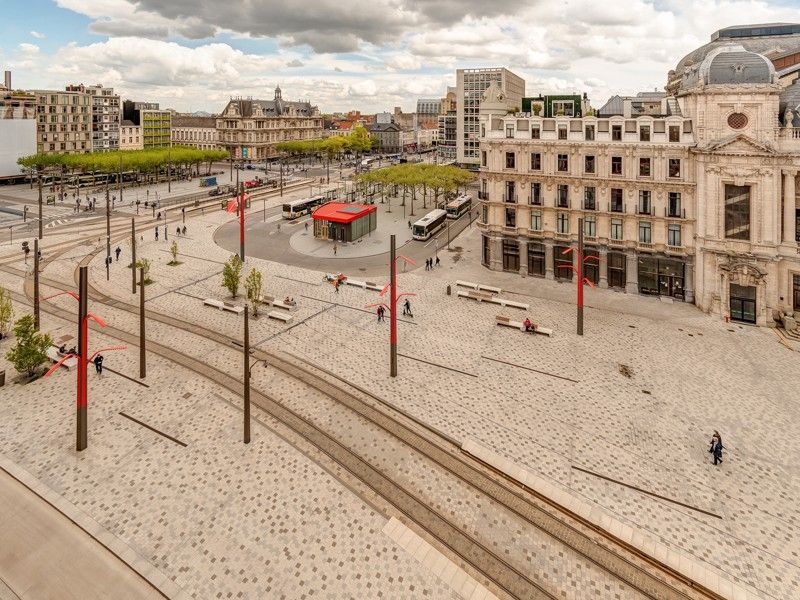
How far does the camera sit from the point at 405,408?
1163 inches

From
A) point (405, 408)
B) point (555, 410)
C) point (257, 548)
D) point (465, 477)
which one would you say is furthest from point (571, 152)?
point (257, 548)

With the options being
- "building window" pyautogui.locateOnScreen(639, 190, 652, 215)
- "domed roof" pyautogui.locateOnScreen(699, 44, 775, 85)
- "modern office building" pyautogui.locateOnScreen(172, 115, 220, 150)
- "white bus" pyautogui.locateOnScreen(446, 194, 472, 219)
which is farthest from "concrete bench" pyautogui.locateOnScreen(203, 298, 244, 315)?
"modern office building" pyautogui.locateOnScreen(172, 115, 220, 150)

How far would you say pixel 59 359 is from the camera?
1352 inches

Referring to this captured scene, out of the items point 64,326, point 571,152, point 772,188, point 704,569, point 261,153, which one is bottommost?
point 704,569

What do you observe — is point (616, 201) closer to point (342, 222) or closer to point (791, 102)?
point (791, 102)

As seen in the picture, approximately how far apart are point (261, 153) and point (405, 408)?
17378 cm

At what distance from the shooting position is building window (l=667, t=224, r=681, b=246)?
47.3m

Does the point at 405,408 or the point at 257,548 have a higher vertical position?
the point at 405,408

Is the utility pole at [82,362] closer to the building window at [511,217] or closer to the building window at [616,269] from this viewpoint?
the building window at [511,217]

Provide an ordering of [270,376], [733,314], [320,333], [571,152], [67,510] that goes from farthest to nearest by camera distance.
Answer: [571,152] → [733,314] → [320,333] → [270,376] → [67,510]

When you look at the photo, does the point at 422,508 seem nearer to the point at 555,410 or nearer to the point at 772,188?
the point at 555,410

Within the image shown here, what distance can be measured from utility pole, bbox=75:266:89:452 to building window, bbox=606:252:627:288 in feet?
155

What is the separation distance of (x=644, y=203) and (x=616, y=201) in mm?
2640

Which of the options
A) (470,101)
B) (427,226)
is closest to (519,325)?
(427,226)
